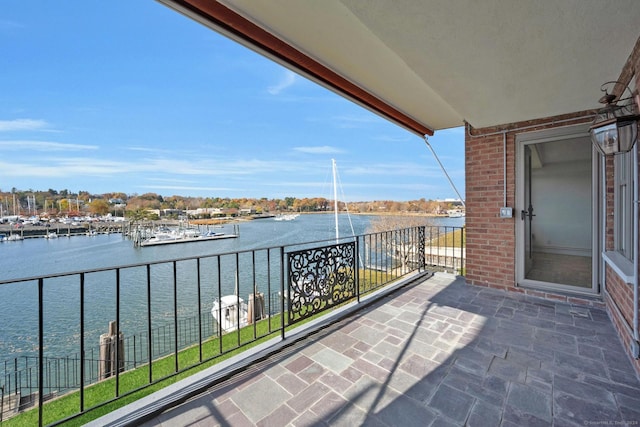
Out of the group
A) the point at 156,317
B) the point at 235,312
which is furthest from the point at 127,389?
the point at 156,317

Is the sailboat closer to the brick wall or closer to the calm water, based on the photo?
the calm water

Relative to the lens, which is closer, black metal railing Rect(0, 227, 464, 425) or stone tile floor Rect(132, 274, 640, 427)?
A: stone tile floor Rect(132, 274, 640, 427)

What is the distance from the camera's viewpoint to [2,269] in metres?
14.2

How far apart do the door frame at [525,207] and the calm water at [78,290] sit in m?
1.26

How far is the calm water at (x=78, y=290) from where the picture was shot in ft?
24.9

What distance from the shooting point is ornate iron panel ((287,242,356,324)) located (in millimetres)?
2365

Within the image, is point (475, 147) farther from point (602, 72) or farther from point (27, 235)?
point (27, 235)

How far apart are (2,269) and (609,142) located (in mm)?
23529

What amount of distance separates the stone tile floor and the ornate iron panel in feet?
0.91

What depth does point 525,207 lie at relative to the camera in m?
3.35

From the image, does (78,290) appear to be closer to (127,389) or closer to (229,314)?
(229,314)

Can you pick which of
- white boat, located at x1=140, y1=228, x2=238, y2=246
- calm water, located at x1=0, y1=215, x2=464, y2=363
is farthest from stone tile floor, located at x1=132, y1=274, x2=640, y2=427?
white boat, located at x1=140, y1=228, x2=238, y2=246

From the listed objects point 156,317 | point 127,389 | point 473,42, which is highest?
point 473,42

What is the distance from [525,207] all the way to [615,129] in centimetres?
184
